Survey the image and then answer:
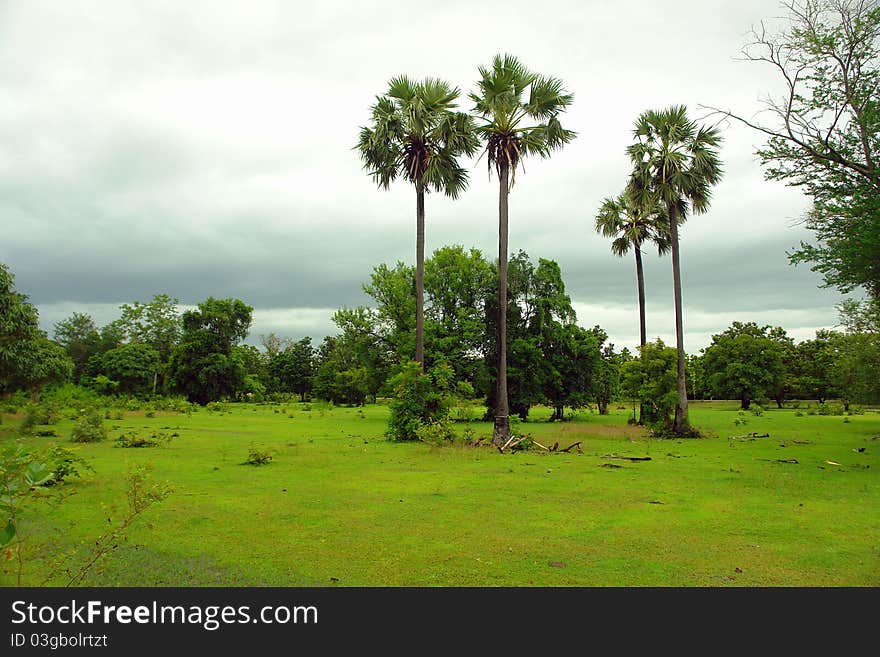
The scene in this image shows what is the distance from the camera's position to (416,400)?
23.7 m

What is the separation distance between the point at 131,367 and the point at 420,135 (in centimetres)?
3897

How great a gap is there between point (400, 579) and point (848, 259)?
14.7 meters

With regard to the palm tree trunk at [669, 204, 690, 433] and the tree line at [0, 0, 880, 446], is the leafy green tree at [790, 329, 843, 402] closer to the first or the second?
the tree line at [0, 0, 880, 446]

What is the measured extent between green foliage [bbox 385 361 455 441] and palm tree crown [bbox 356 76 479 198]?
8715 millimetres

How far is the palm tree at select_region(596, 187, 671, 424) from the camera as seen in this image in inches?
1320

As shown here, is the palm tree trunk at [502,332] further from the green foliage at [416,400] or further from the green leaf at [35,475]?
the green leaf at [35,475]

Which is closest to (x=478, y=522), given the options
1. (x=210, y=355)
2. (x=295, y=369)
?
(x=210, y=355)

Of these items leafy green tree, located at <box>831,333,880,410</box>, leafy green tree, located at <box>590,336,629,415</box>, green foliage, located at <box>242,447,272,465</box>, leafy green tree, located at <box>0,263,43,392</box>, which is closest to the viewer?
green foliage, located at <box>242,447,272,465</box>

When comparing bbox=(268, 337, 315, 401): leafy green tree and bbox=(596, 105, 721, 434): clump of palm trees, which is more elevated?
bbox=(596, 105, 721, 434): clump of palm trees

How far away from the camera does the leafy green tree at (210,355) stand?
52688 mm

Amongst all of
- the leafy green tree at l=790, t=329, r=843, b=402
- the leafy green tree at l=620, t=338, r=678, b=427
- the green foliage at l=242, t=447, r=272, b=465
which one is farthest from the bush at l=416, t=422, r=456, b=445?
the leafy green tree at l=790, t=329, r=843, b=402

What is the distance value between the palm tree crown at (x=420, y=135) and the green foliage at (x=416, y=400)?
8715mm
